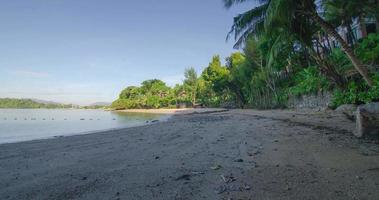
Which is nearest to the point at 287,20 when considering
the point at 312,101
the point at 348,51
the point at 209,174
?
the point at 348,51

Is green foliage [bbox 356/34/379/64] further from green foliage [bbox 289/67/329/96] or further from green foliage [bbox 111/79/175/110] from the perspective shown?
green foliage [bbox 111/79/175/110]

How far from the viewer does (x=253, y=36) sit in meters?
11.7

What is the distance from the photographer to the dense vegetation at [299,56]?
8862mm

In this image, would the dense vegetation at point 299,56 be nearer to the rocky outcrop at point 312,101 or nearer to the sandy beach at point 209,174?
the rocky outcrop at point 312,101

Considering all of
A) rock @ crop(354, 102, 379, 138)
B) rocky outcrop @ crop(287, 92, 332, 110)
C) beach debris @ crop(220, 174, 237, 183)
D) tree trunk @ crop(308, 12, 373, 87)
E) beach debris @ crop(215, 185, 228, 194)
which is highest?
tree trunk @ crop(308, 12, 373, 87)

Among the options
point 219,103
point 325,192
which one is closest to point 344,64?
point 325,192

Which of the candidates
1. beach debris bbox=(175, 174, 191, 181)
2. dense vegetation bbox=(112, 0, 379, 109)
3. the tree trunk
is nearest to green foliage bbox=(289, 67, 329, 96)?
dense vegetation bbox=(112, 0, 379, 109)

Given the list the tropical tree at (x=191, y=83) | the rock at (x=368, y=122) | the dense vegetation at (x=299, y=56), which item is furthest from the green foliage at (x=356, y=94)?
the tropical tree at (x=191, y=83)

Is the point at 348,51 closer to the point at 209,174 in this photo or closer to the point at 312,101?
the point at 209,174

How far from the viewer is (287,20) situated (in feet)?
27.8

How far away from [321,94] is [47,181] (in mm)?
20421

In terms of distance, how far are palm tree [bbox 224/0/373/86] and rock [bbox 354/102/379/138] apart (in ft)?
8.02

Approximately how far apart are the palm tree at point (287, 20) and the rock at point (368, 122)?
8.02 feet

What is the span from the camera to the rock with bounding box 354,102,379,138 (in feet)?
18.5
